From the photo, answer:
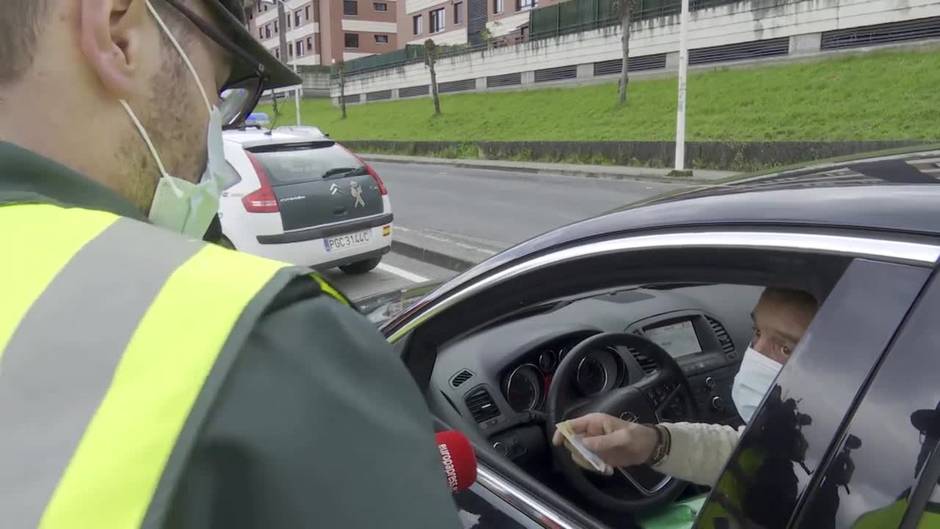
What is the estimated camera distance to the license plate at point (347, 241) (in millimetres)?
6898

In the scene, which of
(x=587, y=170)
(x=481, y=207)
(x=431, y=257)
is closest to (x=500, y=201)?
(x=481, y=207)

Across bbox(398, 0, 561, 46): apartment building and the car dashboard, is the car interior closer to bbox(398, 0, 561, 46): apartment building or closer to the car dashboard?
the car dashboard

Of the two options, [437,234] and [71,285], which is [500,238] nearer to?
[437,234]

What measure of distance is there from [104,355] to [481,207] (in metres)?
11.2

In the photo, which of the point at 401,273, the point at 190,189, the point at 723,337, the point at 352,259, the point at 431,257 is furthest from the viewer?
the point at 431,257

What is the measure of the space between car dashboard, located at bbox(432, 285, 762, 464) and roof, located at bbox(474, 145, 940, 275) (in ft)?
1.83

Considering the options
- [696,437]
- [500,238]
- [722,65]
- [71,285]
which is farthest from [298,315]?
[722,65]

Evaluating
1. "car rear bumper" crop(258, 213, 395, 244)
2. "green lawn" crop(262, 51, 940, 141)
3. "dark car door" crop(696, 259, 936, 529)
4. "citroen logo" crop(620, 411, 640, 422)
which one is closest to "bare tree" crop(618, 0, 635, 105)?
"green lawn" crop(262, 51, 940, 141)

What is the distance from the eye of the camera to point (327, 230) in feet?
22.5

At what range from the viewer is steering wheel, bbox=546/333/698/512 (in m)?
2.05

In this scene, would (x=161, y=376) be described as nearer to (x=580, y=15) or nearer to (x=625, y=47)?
(x=625, y=47)

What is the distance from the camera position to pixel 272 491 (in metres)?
0.58

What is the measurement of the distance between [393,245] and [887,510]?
26.4 ft

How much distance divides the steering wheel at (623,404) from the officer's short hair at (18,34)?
1641mm
